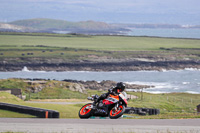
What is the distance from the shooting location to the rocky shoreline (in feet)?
501

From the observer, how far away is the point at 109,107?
70.4 ft

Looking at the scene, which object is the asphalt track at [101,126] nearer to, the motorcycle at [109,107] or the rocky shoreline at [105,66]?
the motorcycle at [109,107]

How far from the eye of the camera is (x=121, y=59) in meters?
172

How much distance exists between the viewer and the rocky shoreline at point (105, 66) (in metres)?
153

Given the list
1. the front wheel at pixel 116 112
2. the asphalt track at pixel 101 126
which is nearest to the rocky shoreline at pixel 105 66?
the front wheel at pixel 116 112

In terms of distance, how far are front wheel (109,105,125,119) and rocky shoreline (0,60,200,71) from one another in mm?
129368

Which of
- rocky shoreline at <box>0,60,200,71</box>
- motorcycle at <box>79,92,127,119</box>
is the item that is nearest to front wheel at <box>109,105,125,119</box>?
motorcycle at <box>79,92,127,119</box>

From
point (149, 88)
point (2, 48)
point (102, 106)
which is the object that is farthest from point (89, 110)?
point (2, 48)

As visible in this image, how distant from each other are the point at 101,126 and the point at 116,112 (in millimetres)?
3195

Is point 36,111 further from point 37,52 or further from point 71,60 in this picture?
point 37,52

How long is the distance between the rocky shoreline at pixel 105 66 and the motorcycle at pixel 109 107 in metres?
128

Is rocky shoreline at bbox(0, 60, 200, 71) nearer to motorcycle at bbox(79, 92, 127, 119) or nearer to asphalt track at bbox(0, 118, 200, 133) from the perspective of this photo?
motorcycle at bbox(79, 92, 127, 119)

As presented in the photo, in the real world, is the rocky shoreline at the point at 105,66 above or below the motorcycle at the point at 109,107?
above

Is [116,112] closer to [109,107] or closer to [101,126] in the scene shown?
[109,107]
